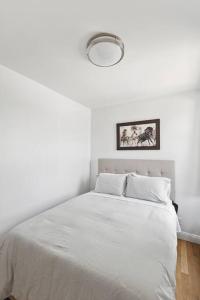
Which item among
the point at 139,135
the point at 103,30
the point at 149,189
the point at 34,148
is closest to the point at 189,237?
the point at 149,189

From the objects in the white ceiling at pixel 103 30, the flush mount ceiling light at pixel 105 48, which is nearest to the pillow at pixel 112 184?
the white ceiling at pixel 103 30

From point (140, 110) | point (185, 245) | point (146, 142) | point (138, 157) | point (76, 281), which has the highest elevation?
point (140, 110)

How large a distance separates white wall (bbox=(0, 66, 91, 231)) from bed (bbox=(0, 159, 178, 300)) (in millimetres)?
552

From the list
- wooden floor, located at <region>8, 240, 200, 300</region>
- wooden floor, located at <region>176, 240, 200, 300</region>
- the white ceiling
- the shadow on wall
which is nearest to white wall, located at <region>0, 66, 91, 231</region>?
the white ceiling

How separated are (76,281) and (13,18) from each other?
1871 millimetres

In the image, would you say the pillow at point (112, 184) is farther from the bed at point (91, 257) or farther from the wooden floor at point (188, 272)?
the wooden floor at point (188, 272)

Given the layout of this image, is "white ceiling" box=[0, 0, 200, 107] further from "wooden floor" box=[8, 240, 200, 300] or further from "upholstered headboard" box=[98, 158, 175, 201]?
"wooden floor" box=[8, 240, 200, 300]

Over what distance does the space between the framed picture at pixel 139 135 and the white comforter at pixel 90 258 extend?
A: 1349 mm

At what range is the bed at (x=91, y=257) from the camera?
0.89 meters

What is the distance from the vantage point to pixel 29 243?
122 cm

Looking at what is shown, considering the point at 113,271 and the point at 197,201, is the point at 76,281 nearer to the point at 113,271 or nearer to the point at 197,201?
the point at 113,271

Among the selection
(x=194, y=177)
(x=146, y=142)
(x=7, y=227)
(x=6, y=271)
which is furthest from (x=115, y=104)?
(x=6, y=271)

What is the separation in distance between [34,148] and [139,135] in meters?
1.77

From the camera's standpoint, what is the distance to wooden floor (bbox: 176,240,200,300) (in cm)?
150
